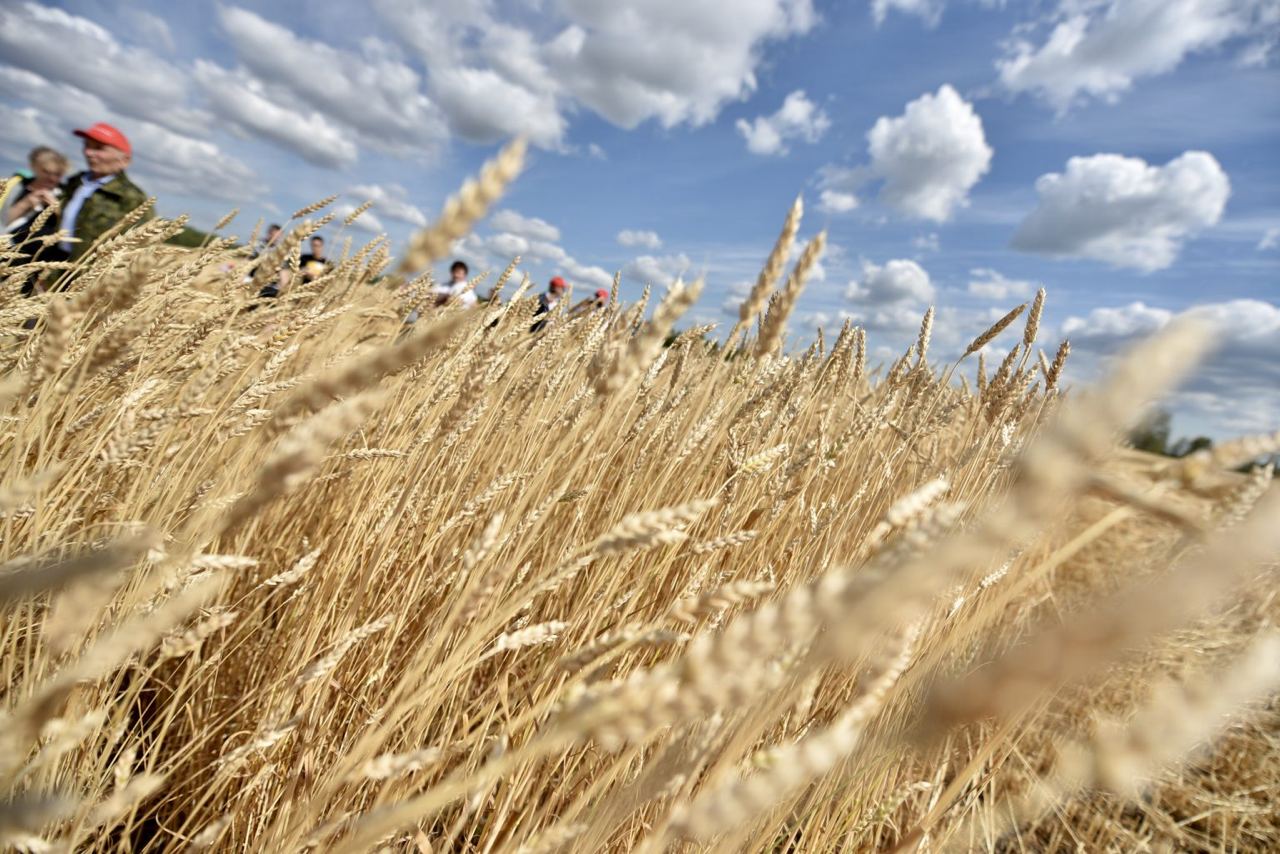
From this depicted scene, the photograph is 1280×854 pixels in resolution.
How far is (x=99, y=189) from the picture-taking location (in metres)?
4.73

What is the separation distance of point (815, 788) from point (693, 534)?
2.60 feet

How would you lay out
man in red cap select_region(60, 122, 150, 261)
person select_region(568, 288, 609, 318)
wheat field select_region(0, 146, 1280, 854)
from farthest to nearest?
man in red cap select_region(60, 122, 150, 261), person select_region(568, 288, 609, 318), wheat field select_region(0, 146, 1280, 854)

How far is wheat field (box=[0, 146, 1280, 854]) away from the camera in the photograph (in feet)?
1.26

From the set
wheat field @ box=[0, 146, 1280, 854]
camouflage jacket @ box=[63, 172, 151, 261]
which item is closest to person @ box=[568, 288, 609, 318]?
wheat field @ box=[0, 146, 1280, 854]

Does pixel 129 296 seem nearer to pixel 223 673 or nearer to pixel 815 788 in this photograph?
pixel 223 673

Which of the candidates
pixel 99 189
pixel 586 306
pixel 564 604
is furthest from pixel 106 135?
pixel 564 604

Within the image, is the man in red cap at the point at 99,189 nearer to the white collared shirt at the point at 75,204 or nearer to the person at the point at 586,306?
the white collared shirt at the point at 75,204

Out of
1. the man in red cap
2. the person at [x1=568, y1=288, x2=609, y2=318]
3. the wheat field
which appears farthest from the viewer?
the man in red cap

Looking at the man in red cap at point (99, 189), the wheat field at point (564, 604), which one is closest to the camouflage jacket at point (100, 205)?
the man in red cap at point (99, 189)

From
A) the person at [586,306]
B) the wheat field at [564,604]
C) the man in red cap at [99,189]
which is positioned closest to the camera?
the wheat field at [564,604]

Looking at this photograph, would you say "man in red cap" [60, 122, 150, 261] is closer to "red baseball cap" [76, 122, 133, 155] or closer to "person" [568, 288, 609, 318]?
"red baseball cap" [76, 122, 133, 155]

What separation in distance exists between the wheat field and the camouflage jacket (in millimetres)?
3073

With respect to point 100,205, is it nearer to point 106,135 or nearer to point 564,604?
point 106,135

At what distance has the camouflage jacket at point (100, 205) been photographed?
472cm
